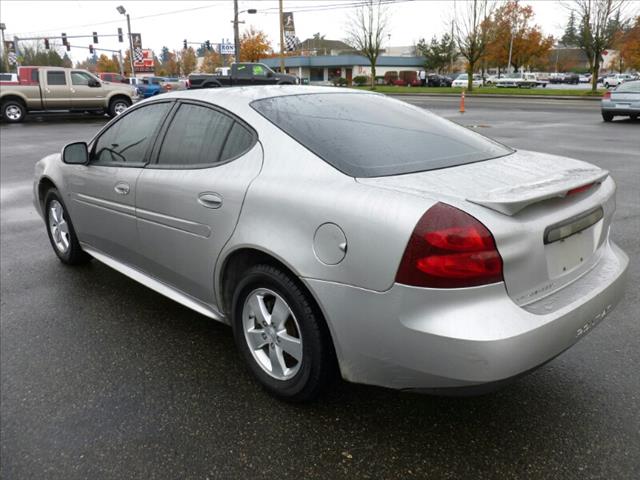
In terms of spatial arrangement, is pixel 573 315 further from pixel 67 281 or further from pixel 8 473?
pixel 67 281

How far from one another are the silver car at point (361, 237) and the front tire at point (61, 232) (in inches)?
47.1

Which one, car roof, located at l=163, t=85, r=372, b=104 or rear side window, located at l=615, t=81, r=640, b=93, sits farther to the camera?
rear side window, located at l=615, t=81, r=640, b=93

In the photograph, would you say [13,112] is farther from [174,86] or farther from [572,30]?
[572,30]

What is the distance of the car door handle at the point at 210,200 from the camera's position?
9.14 feet

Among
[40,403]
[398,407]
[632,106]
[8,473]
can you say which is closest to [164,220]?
[40,403]

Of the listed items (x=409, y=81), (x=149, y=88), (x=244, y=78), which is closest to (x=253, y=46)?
(x=409, y=81)

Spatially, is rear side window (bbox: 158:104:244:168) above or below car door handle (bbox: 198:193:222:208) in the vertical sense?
above

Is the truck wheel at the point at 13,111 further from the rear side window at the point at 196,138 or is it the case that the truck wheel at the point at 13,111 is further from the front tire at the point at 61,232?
the rear side window at the point at 196,138

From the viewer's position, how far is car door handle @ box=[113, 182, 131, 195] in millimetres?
3516

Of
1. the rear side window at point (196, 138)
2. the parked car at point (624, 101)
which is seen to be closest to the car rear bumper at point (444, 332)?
the rear side window at point (196, 138)

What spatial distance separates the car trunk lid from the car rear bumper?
0.09m

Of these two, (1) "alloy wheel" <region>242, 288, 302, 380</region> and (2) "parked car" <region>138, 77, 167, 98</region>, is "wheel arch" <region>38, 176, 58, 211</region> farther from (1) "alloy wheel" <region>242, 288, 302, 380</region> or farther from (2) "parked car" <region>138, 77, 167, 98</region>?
(2) "parked car" <region>138, 77, 167, 98</region>

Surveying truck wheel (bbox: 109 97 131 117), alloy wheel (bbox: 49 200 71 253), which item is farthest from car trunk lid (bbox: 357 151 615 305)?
truck wheel (bbox: 109 97 131 117)

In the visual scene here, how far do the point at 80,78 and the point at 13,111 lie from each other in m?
2.84
